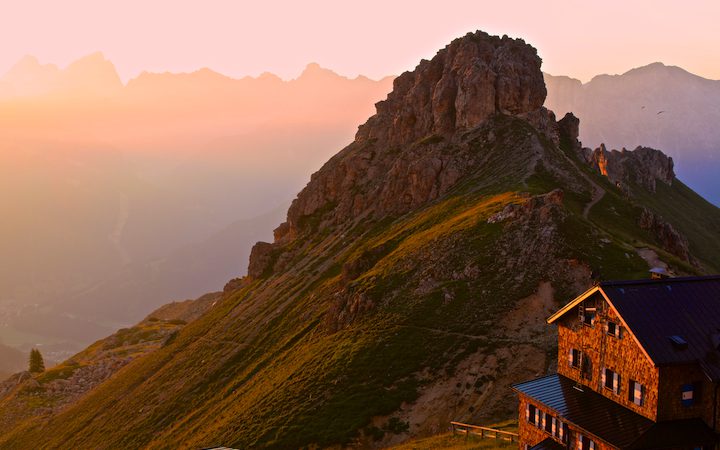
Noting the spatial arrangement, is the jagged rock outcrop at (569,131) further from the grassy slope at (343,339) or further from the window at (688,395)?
the window at (688,395)

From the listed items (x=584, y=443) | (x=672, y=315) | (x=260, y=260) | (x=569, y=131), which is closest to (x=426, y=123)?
(x=569, y=131)

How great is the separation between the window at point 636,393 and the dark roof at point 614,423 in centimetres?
86

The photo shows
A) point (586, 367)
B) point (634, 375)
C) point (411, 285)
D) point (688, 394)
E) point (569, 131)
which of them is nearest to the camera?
point (688, 394)

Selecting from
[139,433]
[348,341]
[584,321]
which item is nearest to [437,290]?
[348,341]

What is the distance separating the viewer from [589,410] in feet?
129

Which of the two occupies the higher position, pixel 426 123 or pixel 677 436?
pixel 426 123

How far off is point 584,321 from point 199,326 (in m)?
115

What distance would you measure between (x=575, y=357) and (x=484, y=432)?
11.2 m

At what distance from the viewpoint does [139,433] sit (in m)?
93.4

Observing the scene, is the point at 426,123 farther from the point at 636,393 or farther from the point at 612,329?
the point at 636,393

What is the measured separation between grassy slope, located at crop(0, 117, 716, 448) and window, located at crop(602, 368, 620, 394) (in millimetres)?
24683

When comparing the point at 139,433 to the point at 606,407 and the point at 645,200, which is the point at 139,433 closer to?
the point at 606,407

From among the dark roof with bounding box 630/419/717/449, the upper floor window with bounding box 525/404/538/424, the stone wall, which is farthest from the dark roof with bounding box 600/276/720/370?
the upper floor window with bounding box 525/404/538/424

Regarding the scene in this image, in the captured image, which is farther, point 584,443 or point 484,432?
point 484,432
